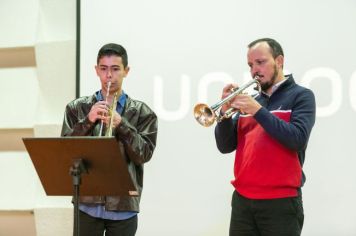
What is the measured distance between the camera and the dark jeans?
2.28 meters

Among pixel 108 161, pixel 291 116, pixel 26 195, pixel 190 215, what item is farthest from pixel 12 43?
pixel 291 116

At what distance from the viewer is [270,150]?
220cm

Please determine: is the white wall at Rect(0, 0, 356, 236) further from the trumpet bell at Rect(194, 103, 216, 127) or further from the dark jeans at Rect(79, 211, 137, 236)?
the dark jeans at Rect(79, 211, 137, 236)

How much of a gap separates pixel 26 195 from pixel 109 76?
163 cm

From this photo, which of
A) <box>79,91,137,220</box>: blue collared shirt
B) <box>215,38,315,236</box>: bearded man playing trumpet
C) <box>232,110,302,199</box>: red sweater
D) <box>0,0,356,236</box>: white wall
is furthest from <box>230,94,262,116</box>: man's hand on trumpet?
<box>0,0,356,236</box>: white wall

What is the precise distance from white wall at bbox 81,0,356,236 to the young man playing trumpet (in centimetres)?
83

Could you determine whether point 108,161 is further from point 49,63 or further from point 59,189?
point 49,63

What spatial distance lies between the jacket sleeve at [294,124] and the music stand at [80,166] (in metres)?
0.65

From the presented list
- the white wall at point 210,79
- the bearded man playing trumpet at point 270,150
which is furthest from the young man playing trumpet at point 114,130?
the white wall at point 210,79

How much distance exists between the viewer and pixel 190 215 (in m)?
3.17

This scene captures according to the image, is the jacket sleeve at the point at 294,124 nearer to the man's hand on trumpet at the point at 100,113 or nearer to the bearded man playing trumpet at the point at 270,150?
the bearded man playing trumpet at the point at 270,150

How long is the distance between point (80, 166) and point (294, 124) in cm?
97

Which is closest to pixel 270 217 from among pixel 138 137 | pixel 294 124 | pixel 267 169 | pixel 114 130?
pixel 267 169

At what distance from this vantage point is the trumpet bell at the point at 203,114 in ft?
7.98
